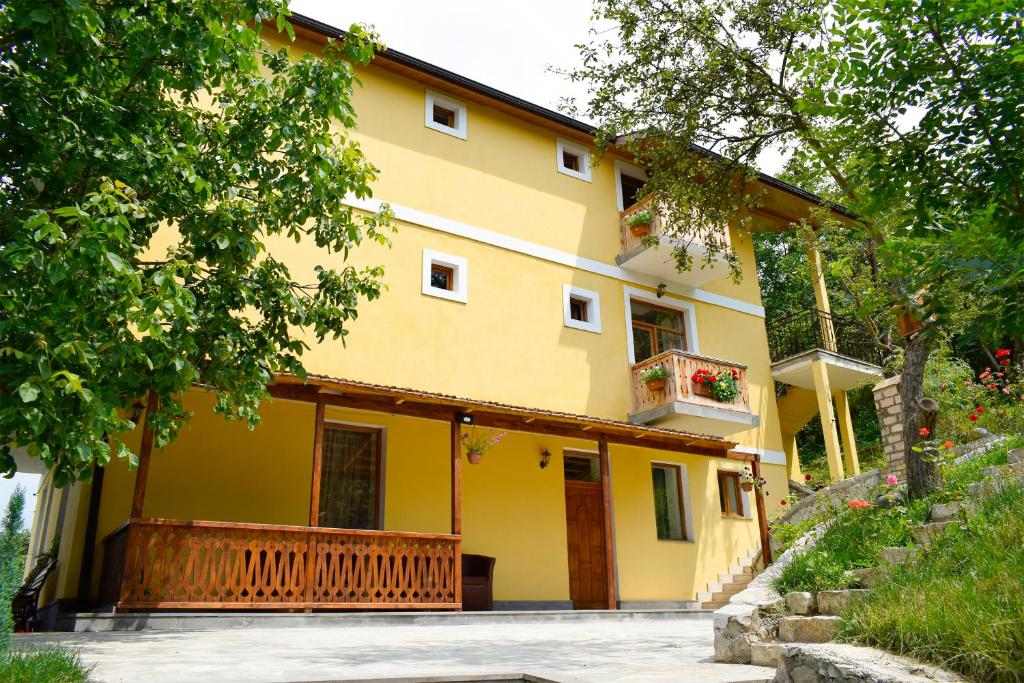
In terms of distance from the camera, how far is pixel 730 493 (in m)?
16.6

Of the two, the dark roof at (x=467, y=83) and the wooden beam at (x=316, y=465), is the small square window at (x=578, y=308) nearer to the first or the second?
the dark roof at (x=467, y=83)

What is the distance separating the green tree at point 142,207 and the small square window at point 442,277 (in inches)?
205

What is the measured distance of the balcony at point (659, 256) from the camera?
15.7 m

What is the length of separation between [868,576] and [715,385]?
9781mm

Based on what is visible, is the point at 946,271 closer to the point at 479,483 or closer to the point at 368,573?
the point at 368,573

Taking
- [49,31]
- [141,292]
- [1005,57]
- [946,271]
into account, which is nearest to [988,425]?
[946,271]

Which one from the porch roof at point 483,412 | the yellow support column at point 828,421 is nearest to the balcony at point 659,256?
the yellow support column at point 828,421

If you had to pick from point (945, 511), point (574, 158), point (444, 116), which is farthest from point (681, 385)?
point (945, 511)

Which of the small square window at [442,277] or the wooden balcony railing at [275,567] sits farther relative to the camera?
the small square window at [442,277]

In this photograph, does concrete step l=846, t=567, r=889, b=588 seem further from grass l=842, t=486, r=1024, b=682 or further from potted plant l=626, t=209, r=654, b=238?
potted plant l=626, t=209, r=654, b=238

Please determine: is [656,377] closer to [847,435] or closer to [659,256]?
[659,256]

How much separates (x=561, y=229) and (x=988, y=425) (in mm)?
8368

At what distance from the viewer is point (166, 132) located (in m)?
7.09

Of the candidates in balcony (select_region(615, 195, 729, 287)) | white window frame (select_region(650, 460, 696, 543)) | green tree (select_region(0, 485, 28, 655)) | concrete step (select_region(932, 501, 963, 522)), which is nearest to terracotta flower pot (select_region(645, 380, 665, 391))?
white window frame (select_region(650, 460, 696, 543))
